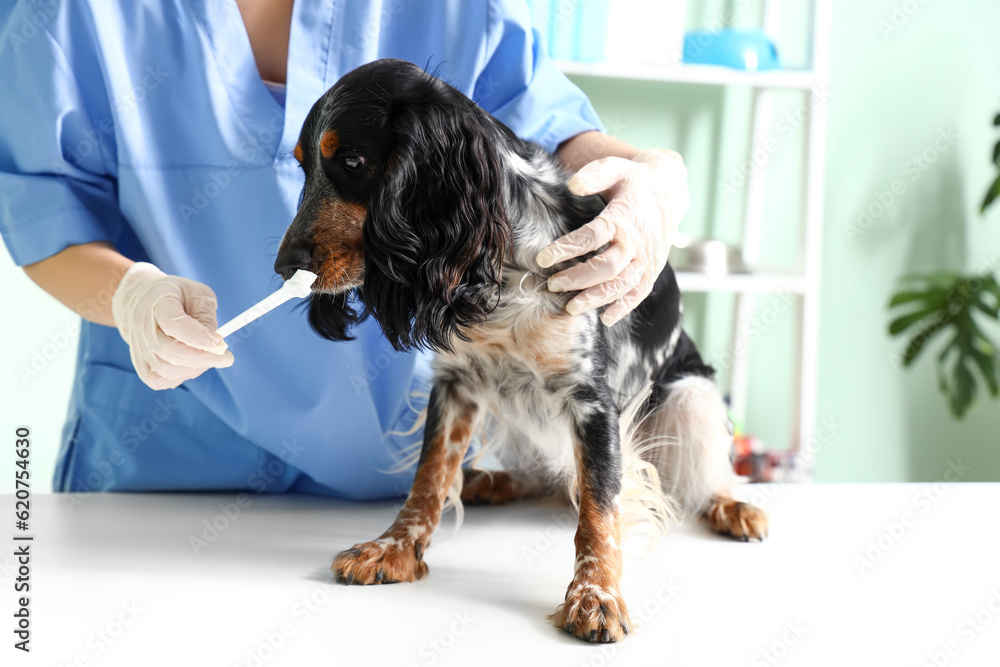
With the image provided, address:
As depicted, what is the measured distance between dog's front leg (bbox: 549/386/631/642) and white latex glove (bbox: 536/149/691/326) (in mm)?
141

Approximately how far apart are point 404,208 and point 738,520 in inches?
30.1

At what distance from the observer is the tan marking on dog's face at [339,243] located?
1009mm

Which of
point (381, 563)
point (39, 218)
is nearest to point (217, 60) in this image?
point (39, 218)

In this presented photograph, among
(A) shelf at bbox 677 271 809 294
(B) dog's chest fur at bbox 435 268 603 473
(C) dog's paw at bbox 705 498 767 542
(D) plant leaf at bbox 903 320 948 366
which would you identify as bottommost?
(D) plant leaf at bbox 903 320 948 366

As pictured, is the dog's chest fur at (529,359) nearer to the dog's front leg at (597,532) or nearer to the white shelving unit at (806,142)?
the dog's front leg at (597,532)

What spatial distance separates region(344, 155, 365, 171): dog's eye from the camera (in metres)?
1.01

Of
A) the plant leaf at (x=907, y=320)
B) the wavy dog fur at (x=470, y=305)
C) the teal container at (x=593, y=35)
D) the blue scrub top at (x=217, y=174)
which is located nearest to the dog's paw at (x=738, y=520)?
the wavy dog fur at (x=470, y=305)

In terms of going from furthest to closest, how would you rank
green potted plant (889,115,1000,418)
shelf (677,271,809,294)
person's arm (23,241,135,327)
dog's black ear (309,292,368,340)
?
green potted plant (889,115,1000,418)
shelf (677,271,809,294)
person's arm (23,241,135,327)
dog's black ear (309,292,368,340)

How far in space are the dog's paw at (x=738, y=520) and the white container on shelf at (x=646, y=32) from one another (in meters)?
1.82

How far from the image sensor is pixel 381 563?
3.65ft

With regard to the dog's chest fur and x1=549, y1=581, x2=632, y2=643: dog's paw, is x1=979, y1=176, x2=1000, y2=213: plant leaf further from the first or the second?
x1=549, y1=581, x2=632, y2=643: dog's paw

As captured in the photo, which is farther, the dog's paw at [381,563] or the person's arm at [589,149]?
the person's arm at [589,149]

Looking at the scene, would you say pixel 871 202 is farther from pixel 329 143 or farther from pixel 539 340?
pixel 329 143

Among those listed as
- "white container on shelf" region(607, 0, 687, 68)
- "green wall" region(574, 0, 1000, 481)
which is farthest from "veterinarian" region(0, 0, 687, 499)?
"green wall" region(574, 0, 1000, 481)
